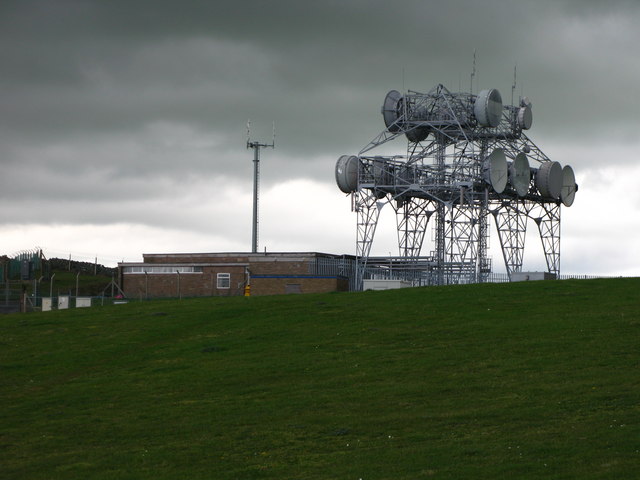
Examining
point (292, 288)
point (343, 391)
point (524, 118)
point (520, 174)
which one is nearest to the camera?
point (343, 391)

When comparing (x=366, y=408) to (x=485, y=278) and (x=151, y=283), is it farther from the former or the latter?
(x=151, y=283)

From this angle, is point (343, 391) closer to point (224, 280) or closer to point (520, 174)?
point (520, 174)

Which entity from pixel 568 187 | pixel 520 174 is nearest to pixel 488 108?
pixel 520 174

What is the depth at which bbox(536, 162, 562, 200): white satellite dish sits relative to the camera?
77.9m

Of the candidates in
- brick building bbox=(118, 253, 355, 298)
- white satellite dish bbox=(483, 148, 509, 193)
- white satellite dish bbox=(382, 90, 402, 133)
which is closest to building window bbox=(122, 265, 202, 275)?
brick building bbox=(118, 253, 355, 298)

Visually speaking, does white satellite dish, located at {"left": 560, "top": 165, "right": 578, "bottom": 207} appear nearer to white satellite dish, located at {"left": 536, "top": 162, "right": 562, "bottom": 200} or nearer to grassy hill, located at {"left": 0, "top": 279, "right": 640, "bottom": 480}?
white satellite dish, located at {"left": 536, "top": 162, "right": 562, "bottom": 200}

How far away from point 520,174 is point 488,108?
216 inches

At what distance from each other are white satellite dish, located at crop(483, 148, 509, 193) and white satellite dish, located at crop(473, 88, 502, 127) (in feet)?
12.7

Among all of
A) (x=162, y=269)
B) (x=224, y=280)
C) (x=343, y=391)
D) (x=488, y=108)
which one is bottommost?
(x=343, y=391)

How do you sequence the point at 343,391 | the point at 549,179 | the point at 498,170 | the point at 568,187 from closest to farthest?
the point at 343,391
the point at 498,170
the point at 549,179
the point at 568,187

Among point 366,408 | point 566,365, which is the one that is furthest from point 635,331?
point 366,408

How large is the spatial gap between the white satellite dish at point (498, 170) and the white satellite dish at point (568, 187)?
1042 centimetres

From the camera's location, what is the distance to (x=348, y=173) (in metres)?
79.4

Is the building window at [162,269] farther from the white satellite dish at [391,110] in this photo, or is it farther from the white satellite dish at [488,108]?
the white satellite dish at [488,108]
